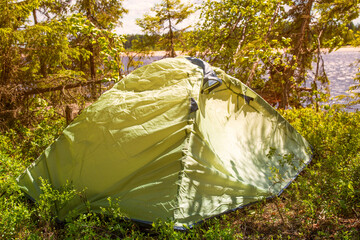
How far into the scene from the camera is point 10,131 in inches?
261

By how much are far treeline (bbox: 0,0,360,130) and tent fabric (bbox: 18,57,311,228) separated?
6.13 ft

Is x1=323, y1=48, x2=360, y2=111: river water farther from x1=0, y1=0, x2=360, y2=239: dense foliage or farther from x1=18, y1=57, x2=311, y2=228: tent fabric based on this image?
x1=18, y1=57, x2=311, y2=228: tent fabric

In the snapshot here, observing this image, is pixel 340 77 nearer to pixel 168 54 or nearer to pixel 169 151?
pixel 168 54

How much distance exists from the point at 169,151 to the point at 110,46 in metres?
4.55

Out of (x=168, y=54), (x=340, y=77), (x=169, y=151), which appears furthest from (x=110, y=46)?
(x=340, y=77)

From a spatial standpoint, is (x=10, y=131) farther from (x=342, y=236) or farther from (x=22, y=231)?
(x=342, y=236)

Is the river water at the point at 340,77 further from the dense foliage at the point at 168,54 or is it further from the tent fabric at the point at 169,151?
the tent fabric at the point at 169,151

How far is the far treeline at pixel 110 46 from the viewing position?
6566 mm

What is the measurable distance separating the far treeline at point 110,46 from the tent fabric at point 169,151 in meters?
1.87

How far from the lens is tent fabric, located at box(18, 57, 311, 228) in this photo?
130 inches

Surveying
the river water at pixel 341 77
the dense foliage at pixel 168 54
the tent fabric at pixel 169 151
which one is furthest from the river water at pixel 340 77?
the tent fabric at pixel 169 151

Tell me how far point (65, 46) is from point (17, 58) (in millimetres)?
1237

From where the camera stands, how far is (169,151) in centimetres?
347

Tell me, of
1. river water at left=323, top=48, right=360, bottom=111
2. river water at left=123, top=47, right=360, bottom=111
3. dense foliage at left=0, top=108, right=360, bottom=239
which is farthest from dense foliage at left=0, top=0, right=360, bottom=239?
river water at left=323, top=48, right=360, bottom=111
